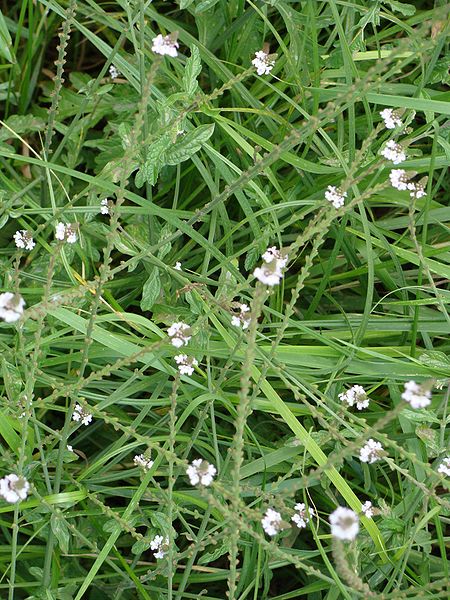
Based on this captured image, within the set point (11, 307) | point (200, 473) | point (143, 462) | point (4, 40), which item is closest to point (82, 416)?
point (143, 462)

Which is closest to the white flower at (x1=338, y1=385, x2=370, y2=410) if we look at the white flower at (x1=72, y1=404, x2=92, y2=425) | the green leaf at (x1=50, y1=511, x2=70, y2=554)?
the white flower at (x1=72, y1=404, x2=92, y2=425)

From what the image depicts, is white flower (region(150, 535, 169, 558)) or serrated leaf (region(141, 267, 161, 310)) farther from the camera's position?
serrated leaf (region(141, 267, 161, 310))

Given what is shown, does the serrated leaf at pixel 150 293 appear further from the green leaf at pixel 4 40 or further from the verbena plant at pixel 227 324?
the green leaf at pixel 4 40

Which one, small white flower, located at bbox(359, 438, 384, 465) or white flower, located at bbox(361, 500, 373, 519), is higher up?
small white flower, located at bbox(359, 438, 384, 465)

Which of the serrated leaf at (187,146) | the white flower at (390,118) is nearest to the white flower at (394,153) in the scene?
the white flower at (390,118)

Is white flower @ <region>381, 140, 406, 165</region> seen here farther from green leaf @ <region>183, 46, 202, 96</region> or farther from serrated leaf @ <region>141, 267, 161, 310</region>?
serrated leaf @ <region>141, 267, 161, 310</region>

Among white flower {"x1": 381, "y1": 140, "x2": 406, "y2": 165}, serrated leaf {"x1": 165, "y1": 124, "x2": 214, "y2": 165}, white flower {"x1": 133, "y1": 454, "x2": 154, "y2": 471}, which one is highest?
white flower {"x1": 381, "y1": 140, "x2": 406, "y2": 165}
